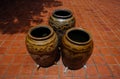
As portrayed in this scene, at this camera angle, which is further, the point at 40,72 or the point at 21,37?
the point at 21,37

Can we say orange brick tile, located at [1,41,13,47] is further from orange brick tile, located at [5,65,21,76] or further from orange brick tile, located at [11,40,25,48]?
orange brick tile, located at [5,65,21,76]

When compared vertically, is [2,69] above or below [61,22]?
below

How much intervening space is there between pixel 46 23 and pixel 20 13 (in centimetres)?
138

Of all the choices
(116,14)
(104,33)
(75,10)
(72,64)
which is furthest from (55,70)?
(116,14)

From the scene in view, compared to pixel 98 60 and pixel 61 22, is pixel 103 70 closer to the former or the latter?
pixel 98 60

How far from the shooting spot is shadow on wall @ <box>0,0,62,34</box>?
189 inches

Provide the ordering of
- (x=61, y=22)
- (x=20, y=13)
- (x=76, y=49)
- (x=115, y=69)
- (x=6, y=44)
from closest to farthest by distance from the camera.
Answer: (x=76, y=49) < (x=61, y=22) < (x=115, y=69) < (x=6, y=44) < (x=20, y=13)

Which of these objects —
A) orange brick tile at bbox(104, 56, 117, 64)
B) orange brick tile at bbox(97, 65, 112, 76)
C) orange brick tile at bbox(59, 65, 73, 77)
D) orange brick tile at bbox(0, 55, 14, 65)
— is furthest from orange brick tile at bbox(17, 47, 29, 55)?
orange brick tile at bbox(104, 56, 117, 64)

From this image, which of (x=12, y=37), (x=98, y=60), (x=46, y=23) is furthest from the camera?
(x=46, y=23)

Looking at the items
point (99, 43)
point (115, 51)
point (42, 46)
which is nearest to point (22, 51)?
point (42, 46)

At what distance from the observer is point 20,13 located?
573cm

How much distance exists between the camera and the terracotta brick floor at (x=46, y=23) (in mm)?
3201

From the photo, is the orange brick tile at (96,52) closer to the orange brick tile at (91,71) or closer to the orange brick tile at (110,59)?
the orange brick tile at (110,59)

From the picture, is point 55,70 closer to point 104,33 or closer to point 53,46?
point 53,46
